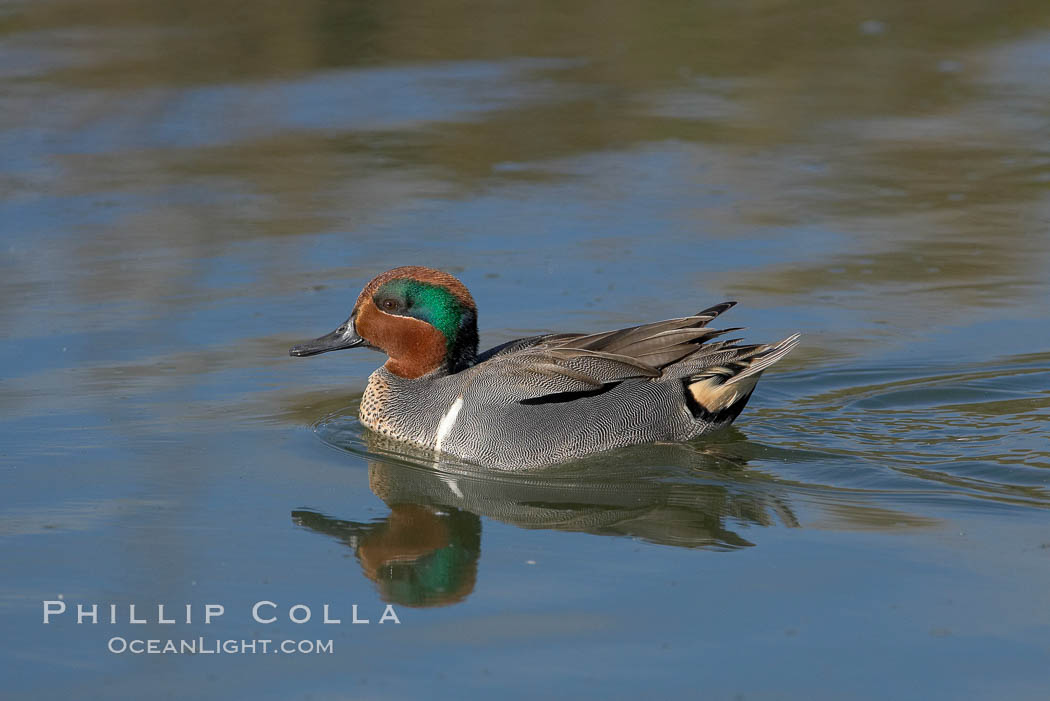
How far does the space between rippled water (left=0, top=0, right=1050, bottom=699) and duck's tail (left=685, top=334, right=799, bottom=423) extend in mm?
232

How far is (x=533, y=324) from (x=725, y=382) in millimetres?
1706

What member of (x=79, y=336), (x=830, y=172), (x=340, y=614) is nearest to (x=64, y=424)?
(x=79, y=336)

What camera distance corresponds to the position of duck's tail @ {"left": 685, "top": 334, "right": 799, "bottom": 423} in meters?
7.20

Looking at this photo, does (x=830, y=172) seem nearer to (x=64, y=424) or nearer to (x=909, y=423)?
(x=909, y=423)

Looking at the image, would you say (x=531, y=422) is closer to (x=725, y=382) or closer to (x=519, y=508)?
(x=519, y=508)

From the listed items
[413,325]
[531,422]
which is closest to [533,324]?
[413,325]

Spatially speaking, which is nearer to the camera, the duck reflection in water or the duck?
the duck reflection in water

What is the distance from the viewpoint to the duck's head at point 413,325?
7.38m

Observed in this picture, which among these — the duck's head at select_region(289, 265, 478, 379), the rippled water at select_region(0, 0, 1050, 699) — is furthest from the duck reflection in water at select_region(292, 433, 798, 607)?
the duck's head at select_region(289, 265, 478, 379)

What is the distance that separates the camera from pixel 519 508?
257 inches

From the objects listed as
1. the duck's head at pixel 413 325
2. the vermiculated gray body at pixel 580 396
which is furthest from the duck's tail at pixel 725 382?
the duck's head at pixel 413 325

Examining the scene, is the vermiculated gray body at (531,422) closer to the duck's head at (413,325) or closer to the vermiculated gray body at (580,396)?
the vermiculated gray body at (580,396)

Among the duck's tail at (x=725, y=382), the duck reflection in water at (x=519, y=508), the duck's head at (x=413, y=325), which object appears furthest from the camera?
the duck's head at (x=413, y=325)

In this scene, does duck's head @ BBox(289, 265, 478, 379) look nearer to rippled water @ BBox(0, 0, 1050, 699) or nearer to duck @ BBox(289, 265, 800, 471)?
duck @ BBox(289, 265, 800, 471)
